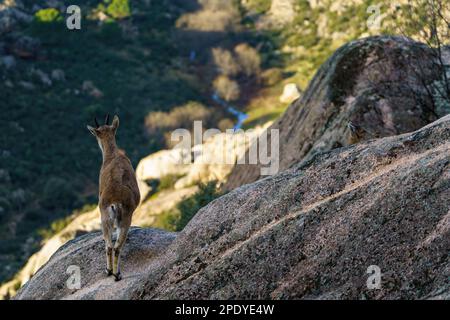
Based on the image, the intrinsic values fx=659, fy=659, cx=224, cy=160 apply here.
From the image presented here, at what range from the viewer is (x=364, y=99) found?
18.0 meters

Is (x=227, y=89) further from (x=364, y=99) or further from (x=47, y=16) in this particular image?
(x=364, y=99)

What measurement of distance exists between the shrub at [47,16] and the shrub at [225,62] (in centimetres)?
2062

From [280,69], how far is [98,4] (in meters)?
29.5

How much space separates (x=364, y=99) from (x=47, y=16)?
71.1 m

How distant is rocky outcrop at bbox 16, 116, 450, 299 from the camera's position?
7.91m

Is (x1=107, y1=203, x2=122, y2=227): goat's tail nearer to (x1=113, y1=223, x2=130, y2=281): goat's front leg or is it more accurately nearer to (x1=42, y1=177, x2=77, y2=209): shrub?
(x1=113, y1=223, x2=130, y2=281): goat's front leg

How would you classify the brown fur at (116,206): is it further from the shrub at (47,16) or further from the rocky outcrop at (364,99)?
the shrub at (47,16)

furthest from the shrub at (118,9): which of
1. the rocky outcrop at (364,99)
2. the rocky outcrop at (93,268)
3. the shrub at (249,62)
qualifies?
the rocky outcrop at (93,268)

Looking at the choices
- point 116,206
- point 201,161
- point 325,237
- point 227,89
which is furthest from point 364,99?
point 227,89

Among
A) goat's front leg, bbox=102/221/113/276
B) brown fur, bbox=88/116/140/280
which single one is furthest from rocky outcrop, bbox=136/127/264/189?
goat's front leg, bbox=102/221/113/276

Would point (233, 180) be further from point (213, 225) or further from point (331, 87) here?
point (213, 225)

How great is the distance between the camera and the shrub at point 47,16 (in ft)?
268

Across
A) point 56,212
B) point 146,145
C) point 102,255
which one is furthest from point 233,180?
point 146,145

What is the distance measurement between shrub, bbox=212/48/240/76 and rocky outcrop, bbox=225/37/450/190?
209 feet
